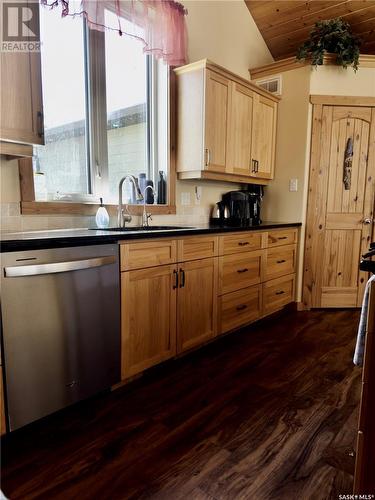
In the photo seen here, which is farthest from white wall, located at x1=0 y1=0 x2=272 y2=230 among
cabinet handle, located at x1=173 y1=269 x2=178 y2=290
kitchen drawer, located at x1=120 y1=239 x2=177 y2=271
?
cabinet handle, located at x1=173 y1=269 x2=178 y2=290

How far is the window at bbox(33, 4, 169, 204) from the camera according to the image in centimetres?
209

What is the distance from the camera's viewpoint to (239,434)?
153 centimetres

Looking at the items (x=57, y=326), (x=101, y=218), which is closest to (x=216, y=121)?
(x=101, y=218)

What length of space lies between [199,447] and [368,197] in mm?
2982

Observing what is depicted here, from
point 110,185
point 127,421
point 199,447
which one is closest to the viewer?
point 199,447

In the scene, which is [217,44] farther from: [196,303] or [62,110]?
[196,303]

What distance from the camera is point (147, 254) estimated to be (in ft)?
6.16

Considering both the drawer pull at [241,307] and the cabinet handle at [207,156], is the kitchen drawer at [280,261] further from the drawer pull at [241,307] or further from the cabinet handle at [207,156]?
the cabinet handle at [207,156]

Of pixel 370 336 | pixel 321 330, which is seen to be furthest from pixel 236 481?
pixel 321 330

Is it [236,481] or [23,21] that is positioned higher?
[23,21]

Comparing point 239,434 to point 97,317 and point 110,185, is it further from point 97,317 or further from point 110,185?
point 110,185

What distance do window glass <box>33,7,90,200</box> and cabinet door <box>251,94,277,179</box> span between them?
1.63m

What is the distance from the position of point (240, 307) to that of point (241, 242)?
541mm

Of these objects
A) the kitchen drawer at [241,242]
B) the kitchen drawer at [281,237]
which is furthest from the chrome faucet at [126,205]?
the kitchen drawer at [281,237]
